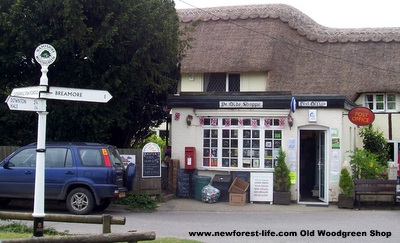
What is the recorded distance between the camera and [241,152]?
704 inches

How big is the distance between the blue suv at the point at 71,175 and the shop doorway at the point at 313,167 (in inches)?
→ 260

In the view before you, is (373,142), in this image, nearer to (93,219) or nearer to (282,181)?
(282,181)

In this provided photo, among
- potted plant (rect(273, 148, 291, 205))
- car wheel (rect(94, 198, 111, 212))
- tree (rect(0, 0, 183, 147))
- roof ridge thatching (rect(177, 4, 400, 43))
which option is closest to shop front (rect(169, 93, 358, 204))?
potted plant (rect(273, 148, 291, 205))

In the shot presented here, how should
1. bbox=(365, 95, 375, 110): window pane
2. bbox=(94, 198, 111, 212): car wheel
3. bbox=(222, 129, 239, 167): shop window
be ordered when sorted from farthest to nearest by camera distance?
bbox=(365, 95, 375, 110): window pane
bbox=(222, 129, 239, 167): shop window
bbox=(94, 198, 111, 212): car wheel

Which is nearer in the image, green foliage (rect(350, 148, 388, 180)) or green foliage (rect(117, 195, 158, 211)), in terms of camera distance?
green foliage (rect(117, 195, 158, 211))

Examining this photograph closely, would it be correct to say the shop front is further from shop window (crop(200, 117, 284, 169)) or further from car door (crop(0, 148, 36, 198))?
car door (crop(0, 148, 36, 198))

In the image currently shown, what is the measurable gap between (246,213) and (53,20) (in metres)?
7.66

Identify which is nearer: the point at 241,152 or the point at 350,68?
the point at 241,152

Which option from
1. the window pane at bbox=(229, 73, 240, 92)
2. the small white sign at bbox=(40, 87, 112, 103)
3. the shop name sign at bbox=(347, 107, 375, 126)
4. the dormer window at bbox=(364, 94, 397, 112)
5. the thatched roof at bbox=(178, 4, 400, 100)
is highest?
the thatched roof at bbox=(178, 4, 400, 100)

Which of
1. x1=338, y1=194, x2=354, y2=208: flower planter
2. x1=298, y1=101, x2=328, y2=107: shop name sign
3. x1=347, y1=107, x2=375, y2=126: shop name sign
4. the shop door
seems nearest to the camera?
x1=338, y1=194, x2=354, y2=208: flower planter

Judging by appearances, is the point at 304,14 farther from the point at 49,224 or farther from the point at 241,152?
the point at 49,224

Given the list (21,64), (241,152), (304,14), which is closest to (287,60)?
(304,14)

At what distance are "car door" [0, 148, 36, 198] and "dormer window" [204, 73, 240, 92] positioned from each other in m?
11.3

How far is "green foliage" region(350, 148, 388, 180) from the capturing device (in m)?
17.1
